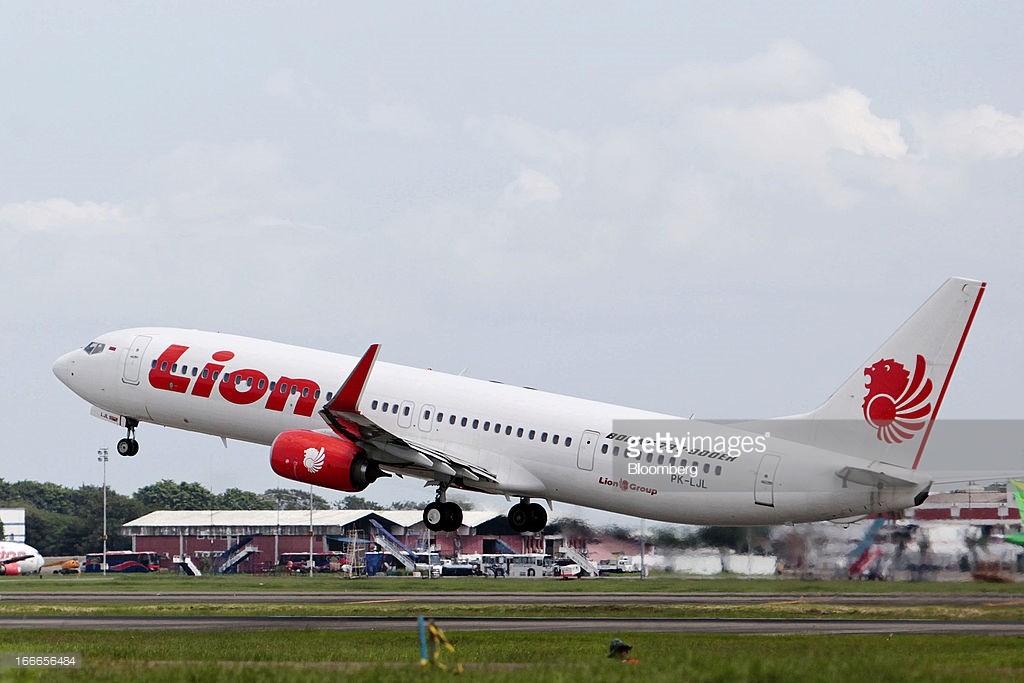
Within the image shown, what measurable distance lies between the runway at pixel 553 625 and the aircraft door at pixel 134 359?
1062 cm

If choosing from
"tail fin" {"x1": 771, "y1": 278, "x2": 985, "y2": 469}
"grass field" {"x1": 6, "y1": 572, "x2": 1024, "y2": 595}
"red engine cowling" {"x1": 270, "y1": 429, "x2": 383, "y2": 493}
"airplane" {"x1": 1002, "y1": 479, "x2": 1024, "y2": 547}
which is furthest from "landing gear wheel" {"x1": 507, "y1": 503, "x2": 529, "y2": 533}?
"airplane" {"x1": 1002, "y1": 479, "x2": 1024, "y2": 547}

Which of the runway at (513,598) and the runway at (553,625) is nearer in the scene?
the runway at (553,625)


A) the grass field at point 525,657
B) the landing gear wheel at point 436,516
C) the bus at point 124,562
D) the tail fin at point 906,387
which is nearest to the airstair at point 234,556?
the bus at point 124,562

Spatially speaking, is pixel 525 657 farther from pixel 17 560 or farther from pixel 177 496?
pixel 177 496

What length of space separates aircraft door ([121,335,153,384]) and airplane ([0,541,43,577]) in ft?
206

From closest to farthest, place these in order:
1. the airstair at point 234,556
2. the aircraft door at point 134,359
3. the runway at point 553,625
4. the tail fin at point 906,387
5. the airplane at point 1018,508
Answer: the runway at point 553,625
the tail fin at point 906,387
the airplane at point 1018,508
the aircraft door at point 134,359
the airstair at point 234,556

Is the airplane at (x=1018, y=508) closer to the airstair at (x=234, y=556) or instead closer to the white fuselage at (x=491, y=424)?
the white fuselage at (x=491, y=424)

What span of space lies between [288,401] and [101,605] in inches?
512

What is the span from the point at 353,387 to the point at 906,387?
17990 millimetres

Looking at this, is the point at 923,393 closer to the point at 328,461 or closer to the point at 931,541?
the point at 931,541

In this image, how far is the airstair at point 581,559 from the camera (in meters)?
59.4

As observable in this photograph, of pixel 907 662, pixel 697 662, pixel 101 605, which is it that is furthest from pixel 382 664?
pixel 101 605

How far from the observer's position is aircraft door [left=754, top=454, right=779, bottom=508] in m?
47.7

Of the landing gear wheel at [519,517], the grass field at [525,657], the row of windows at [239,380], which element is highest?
the row of windows at [239,380]
